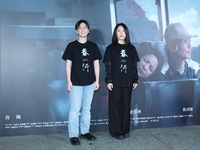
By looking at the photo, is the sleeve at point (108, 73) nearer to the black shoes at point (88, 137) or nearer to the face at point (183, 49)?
the black shoes at point (88, 137)

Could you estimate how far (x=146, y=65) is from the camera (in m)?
3.30

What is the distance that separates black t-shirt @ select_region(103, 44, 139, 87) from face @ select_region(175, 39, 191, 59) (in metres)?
0.85

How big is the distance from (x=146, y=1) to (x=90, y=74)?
1.32m

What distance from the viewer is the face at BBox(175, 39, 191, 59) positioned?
3.35 meters

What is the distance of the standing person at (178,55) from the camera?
131 inches

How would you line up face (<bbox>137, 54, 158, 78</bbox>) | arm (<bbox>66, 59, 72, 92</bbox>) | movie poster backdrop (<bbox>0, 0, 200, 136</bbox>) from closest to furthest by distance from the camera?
arm (<bbox>66, 59, 72, 92</bbox>)
movie poster backdrop (<bbox>0, 0, 200, 136</bbox>)
face (<bbox>137, 54, 158, 78</bbox>)

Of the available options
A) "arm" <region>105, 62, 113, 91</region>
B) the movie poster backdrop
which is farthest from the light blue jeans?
the movie poster backdrop

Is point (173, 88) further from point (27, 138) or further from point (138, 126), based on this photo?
point (27, 138)

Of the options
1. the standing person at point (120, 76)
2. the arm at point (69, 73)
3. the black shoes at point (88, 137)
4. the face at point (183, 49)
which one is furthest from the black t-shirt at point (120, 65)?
the face at point (183, 49)

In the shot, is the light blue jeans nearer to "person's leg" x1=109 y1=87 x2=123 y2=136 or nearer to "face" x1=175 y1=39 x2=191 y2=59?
"person's leg" x1=109 y1=87 x2=123 y2=136

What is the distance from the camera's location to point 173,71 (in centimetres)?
335

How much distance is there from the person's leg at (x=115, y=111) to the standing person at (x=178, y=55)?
2.79ft

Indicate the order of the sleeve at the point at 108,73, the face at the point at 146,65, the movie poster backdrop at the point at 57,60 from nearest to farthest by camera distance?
the sleeve at the point at 108,73
the movie poster backdrop at the point at 57,60
the face at the point at 146,65

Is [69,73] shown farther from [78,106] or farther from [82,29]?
[82,29]
